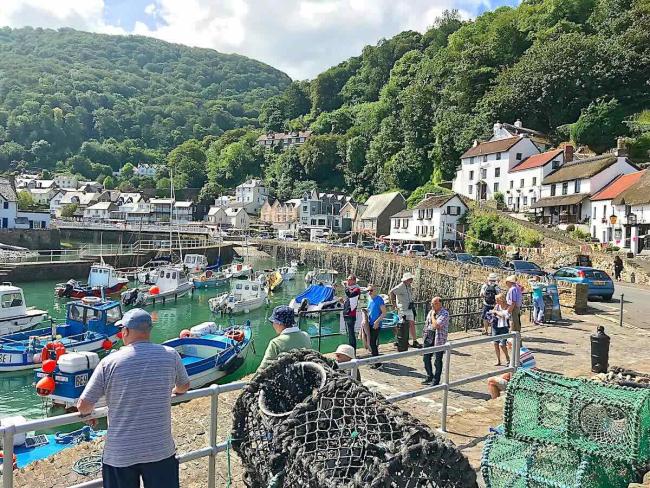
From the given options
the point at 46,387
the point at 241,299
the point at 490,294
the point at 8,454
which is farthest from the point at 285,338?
the point at 241,299

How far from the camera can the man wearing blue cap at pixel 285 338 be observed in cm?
541

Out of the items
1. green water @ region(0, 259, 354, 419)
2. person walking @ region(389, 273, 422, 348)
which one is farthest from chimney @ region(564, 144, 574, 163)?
person walking @ region(389, 273, 422, 348)

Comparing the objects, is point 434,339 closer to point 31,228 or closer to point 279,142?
point 31,228

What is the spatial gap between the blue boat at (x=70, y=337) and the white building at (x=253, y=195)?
90.2 meters

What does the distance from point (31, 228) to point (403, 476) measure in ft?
237

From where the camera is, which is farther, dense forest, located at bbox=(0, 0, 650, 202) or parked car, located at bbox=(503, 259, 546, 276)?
dense forest, located at bbox=(0, 0, 650, 202)

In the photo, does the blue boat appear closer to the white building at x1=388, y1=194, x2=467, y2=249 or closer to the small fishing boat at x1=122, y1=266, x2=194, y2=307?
the small fishing boat at x1=122, y1=266, x2=194, y2=307

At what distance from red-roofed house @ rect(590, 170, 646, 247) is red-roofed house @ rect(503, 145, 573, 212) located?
27.0 ft

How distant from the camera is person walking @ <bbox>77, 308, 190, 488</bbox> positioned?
3.57 m

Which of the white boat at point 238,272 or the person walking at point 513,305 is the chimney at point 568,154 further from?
the person walking at point 513,305

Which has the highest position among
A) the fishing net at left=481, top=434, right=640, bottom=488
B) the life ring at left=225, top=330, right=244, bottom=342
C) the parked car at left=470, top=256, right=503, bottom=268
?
the fishing net at left=481, top=434, right=640, bottom=488

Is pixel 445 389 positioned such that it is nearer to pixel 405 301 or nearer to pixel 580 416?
pixel 580 416

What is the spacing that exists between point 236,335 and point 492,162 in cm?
4433

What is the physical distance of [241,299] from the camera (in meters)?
33.8
